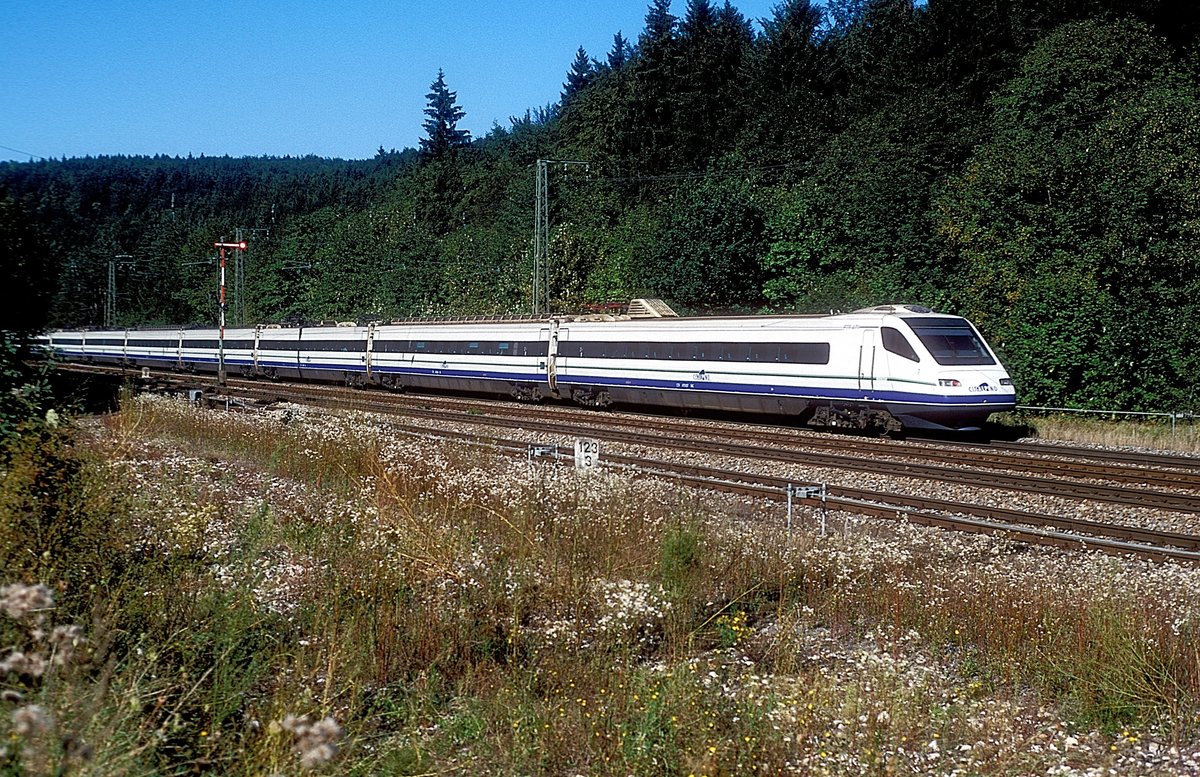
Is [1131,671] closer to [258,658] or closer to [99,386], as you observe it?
[258,658]

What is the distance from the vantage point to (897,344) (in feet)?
69.8

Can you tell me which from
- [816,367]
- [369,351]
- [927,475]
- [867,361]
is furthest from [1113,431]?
[369,351]

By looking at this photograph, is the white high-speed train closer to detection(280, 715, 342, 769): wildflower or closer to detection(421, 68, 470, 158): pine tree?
detection(280, 715, 342, 769): wildflower

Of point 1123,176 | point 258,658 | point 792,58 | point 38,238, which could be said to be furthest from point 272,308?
point 258,658

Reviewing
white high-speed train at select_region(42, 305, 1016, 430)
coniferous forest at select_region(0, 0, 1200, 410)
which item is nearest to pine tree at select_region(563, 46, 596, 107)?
coniferous forest at select_region(0, 0, 1200, 410)

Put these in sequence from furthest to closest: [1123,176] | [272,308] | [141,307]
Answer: [141,307]
[272,308]
[1123,176]

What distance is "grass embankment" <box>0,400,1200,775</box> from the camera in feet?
18.1

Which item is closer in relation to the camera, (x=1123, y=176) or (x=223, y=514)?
(x=223, y=514)

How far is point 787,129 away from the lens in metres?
52.3

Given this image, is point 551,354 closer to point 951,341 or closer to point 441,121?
point 951,341

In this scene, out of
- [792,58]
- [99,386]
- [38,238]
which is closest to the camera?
[38,238]

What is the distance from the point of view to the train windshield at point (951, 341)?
68.5ft

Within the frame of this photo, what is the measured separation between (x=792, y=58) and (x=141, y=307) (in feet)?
226

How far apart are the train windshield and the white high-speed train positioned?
0.03 metres
